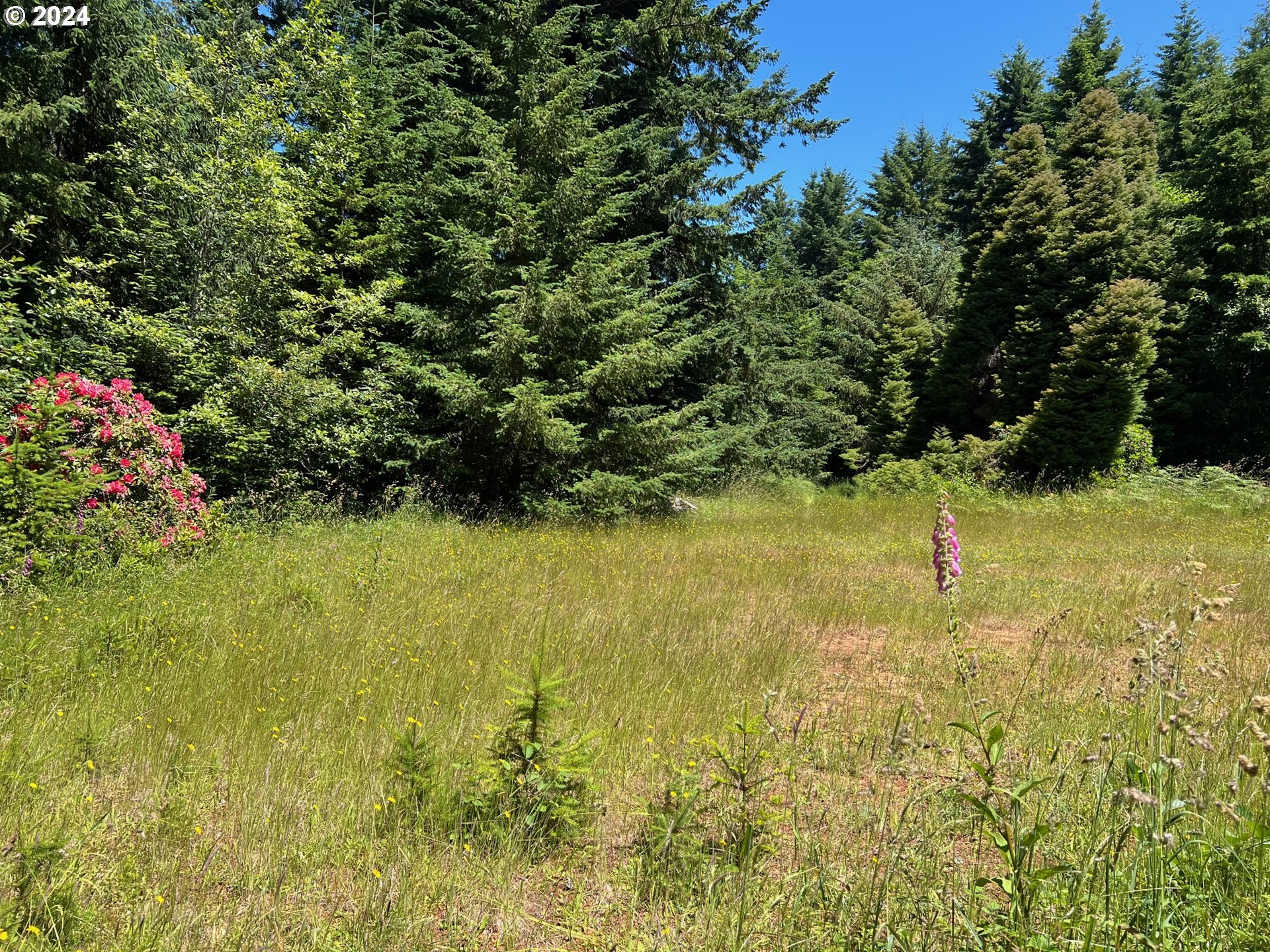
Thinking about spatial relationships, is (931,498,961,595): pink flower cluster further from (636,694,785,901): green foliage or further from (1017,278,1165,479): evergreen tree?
(1017,278,1165,479): evergreen tree

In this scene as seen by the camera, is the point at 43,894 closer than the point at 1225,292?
Yes

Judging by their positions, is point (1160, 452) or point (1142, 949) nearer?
point (1142, 949)

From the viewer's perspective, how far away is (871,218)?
38062 millimetres

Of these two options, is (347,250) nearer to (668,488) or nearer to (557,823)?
(668,488)

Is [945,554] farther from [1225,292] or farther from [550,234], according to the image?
[1225,292]

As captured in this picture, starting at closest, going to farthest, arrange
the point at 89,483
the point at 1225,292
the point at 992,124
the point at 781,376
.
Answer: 1. the point at 89,483
2. the point at 1225,292
3. the point at 781,376
4. the point at 992,124

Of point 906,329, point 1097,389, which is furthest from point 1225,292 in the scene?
point 906,329

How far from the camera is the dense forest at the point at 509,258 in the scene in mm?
8820

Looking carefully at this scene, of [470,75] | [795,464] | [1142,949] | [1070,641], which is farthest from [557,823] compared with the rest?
[795,464]

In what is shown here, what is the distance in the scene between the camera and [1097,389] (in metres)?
16.1

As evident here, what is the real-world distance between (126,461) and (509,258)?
6474 millimetres

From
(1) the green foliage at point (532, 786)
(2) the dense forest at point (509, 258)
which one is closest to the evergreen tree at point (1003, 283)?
(2) the dense forest at point (509, 258)

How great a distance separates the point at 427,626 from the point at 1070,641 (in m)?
5.52

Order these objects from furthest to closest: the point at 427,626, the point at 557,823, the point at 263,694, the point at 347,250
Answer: the point at 347,250 < the point at 427,626 < the point at 263,694 < the point at 557,823
